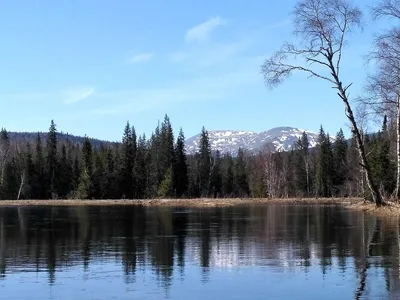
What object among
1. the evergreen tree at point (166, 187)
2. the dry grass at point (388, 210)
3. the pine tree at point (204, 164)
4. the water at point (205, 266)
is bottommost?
the water at point (205, 266)

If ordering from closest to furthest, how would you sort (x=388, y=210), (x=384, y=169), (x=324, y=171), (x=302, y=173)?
(x=388, y=210)
(x=384, y=169)
(x=324, y=171)
(x=302, y=173)

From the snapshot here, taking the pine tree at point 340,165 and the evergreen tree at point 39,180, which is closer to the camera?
the pine tree at point 340,165

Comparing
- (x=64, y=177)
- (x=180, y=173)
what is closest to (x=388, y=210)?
(x=180, y=173)

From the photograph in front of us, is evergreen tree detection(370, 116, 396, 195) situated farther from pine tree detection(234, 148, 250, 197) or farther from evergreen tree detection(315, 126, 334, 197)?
pine tree detection(234, 148, 250, 197)

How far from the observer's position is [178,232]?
26.4 meters

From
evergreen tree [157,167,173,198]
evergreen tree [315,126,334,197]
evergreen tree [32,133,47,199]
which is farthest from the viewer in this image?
evergreen tree [32,133,47,199]

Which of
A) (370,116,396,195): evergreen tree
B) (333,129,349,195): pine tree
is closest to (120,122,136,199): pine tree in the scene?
(333,129,349,195): pine tree

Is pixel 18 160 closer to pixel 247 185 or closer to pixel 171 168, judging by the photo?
pixel 171 168

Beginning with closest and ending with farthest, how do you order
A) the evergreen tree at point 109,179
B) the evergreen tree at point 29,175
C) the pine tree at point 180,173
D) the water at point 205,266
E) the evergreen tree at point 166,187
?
the water at point 205,266 < the evergreen tree at point 166,187 < the evergreen tree at point 109,179 < the evergreen tree at point 29,175 < the pine tree at point 180,173

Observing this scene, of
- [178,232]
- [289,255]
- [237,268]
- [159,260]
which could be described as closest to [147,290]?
[237,268]

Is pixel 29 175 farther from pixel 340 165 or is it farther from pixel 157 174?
pixel 340 165

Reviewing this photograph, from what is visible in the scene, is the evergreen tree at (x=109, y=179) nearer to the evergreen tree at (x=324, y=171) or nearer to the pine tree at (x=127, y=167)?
the pine tree at (x=127, y=167)

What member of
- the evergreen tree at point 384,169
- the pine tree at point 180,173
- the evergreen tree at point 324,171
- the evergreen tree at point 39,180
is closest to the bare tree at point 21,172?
the evergreen tree at point 39,180

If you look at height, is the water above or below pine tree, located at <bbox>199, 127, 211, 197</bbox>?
below
